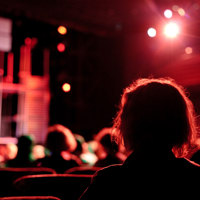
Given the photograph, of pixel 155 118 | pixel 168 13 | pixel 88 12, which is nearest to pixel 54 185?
pixel 155 118

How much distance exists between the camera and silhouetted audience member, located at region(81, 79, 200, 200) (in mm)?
1040

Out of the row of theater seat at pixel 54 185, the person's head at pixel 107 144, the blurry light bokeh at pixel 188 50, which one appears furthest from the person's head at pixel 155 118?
the blurry light bokeh at pixel 188 50

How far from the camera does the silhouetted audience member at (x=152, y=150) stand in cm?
104

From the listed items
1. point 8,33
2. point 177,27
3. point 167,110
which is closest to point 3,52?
point 8,33

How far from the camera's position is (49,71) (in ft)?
26.3

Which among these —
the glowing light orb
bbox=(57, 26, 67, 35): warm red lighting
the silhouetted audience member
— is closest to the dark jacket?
the silhouetted audience member

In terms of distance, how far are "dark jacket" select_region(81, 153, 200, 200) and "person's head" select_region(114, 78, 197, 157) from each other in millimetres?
71

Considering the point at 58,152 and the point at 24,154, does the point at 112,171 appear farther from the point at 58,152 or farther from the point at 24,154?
the point at 24,154

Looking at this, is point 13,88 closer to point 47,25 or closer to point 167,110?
point 47,25

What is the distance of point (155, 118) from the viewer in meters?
1.13

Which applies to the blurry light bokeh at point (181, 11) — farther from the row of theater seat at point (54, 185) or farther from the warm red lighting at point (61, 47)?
the warm red lighting at point (61, 47)

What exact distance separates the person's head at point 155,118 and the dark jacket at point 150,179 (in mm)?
71

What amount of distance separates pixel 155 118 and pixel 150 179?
0.21 meters

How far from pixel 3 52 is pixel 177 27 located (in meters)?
4.71
